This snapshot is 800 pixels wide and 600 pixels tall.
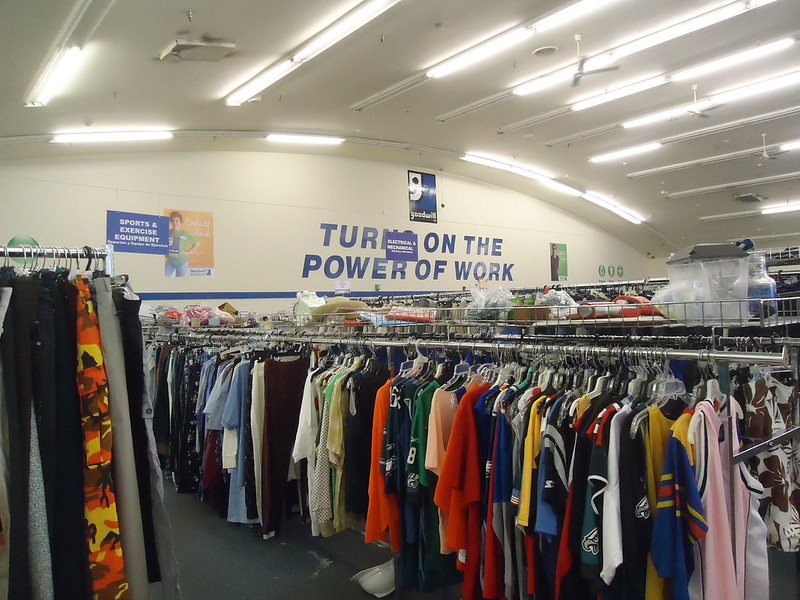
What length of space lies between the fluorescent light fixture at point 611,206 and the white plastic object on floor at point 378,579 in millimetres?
13166

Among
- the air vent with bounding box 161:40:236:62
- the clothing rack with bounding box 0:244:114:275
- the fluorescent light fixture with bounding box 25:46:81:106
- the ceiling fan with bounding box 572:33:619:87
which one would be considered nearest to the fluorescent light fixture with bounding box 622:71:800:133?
the ceiling fan with bounding box 572:33:619:87

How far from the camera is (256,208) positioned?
10.2m

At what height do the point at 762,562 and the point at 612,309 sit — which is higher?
the point at 612,309

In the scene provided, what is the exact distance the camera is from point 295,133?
975 centimetres

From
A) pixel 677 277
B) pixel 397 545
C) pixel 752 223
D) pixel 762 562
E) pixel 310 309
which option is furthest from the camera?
pixel 752 223

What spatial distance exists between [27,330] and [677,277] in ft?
8.04

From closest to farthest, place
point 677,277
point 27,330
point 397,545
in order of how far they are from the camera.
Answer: point 27,330 → point 677,277 → point 397,545

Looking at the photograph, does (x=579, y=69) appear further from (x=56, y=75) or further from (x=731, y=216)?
(x=731, y=216)

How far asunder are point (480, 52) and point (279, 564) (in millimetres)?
6410

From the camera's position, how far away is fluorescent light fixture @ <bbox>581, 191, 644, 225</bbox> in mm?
14830

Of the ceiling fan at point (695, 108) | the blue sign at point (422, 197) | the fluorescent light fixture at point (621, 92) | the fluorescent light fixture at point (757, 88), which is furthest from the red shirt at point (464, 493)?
the blue sign at point (422, 197)

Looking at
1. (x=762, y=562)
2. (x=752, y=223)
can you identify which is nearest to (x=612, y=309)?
(x=762, y=562)

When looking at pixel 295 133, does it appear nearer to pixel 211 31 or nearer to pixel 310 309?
pixel 211 31

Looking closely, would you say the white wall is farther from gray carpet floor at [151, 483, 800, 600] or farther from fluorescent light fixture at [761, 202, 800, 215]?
fluorescent light fixture at [761, 202, 800, 215]
